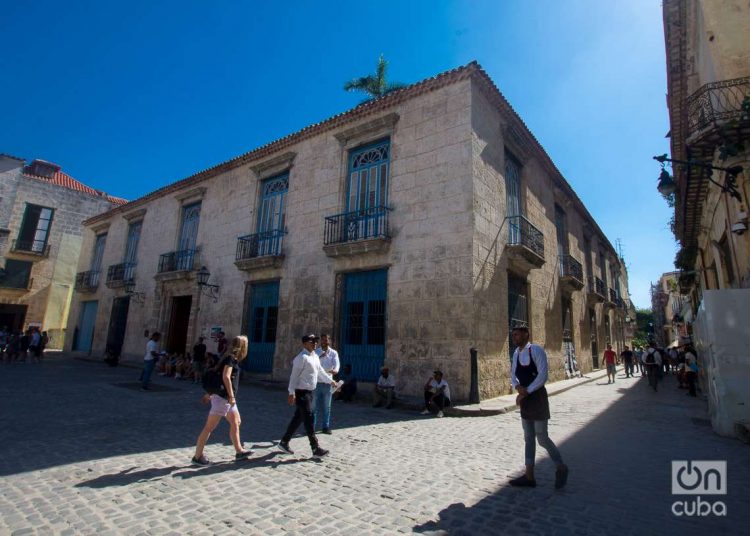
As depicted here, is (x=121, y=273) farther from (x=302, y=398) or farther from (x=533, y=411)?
(x=533, y=411)

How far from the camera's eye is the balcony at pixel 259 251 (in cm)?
1241

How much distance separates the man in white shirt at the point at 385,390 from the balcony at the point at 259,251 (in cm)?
539

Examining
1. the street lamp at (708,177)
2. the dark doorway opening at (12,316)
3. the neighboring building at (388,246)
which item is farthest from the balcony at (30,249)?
the street lamp at (708,177)

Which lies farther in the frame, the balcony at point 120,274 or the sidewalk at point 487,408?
the balcony at point 120,274

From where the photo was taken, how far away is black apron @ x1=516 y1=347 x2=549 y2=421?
377 centimetres

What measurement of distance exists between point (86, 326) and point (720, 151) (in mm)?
24919

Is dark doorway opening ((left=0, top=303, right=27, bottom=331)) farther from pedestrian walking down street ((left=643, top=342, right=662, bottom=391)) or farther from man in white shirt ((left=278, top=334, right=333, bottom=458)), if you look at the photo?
pedestrian walking down street ((left=643, top=342, right=662, bottom=391))

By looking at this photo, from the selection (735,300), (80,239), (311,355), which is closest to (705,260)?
(735,300)

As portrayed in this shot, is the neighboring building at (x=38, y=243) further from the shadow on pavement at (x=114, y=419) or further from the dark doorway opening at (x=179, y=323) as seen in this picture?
the shadow on pavement at (x=114, y=419)

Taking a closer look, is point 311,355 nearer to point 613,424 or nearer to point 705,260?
point 613,424

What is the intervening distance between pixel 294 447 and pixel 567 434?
419cm

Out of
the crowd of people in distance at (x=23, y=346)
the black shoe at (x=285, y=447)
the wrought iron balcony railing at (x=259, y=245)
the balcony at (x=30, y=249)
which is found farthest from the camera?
the balcony at (x=30, y=249)

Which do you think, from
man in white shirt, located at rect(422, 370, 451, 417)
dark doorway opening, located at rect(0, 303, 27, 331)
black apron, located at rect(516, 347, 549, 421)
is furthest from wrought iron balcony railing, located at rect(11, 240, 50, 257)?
black apron, located at rect(516, 347, 549, 421)

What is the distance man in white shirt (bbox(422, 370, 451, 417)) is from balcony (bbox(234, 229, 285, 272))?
639 centimetres
